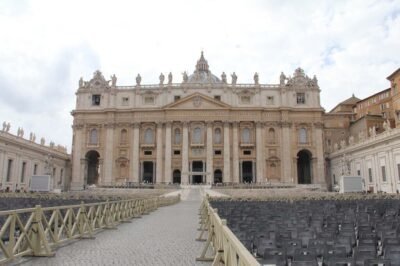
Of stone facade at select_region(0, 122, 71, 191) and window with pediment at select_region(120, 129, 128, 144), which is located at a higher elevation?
window with pediment at select_region(120, 129, 128, 144)

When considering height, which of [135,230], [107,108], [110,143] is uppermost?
[107,108]

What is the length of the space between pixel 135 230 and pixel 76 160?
204 ft

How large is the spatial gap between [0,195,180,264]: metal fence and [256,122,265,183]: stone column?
5095cm

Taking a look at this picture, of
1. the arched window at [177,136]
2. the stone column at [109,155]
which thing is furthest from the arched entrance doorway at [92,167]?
the arched window at [177,136]

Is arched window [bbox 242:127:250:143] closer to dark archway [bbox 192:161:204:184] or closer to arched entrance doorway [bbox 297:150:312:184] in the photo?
dark archway [bbox 192:161:204:184]

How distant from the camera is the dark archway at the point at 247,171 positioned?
7312 centimetres

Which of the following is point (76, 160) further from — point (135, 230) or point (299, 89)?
point (135, 230)

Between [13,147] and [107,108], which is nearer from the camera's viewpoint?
[13,147]

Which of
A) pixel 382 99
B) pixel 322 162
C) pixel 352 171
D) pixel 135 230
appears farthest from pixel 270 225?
pixel 382 99

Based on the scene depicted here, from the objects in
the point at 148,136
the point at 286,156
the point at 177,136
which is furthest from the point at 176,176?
the point at 286,156

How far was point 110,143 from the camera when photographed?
72.7 meters

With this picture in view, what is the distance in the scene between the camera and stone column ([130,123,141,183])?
7050 cm

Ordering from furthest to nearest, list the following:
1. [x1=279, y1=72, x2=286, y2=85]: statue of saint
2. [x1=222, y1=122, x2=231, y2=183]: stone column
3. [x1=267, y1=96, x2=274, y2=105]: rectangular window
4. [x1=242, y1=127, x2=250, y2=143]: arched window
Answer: [x1=279, y1=72, x2=286, y2=85]: statue of saint → [x1=267, y1=96, x2=274, y2=105]: rectangular window → [x1=242, y1=127, x2=250, y2=143]: arched window → [x1=222, y1=122, x2=231, y2=183]: stone column

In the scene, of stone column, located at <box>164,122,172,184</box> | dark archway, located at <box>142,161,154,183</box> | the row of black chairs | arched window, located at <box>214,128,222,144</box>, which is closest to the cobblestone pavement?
the row of black chairs
